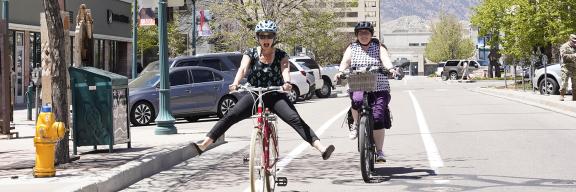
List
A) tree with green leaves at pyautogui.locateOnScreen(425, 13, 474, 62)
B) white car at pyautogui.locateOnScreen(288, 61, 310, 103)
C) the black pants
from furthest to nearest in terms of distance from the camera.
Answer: tree with green leaves at pyautogui.locateOnScreen(425, 13, 474, 62) → white car at pyautogui.locateOnScreen(288, 61, 310, 103) → the black pants

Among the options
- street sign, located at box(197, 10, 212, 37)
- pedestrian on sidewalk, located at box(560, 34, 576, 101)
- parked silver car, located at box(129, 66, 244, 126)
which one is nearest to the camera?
parked silver car, located at box(129, 66, 244, 126)

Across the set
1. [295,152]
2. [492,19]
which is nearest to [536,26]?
[492,19]

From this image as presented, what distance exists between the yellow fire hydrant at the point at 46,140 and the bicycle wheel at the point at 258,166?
8.33 feet

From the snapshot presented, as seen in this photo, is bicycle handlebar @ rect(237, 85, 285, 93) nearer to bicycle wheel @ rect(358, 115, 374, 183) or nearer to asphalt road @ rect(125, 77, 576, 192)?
bicycle wheel @ rect(358, 115, 374, 183)

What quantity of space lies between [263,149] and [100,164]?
11.3ft

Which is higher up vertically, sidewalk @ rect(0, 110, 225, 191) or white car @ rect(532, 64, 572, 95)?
white car @ rect(532, 64, 572, 95)

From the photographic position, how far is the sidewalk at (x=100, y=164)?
328 inches

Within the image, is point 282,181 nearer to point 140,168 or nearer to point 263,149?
point 263,149

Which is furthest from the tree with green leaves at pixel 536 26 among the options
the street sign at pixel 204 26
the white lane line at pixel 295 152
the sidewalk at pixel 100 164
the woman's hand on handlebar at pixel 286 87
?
the woman's hand on handlebar at pixel 286 87

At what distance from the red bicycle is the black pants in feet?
0.58

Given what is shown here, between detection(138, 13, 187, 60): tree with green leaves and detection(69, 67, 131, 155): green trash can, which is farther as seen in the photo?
detection(138, 13, 187, 60): tree with green leaves

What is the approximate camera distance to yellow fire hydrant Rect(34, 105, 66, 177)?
859 cm

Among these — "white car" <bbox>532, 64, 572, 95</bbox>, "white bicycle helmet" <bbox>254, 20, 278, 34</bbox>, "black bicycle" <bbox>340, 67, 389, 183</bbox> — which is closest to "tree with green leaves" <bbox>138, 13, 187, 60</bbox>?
"white car" <bbox>532, 64, 572, 95</bbox>

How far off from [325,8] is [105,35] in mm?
12833
